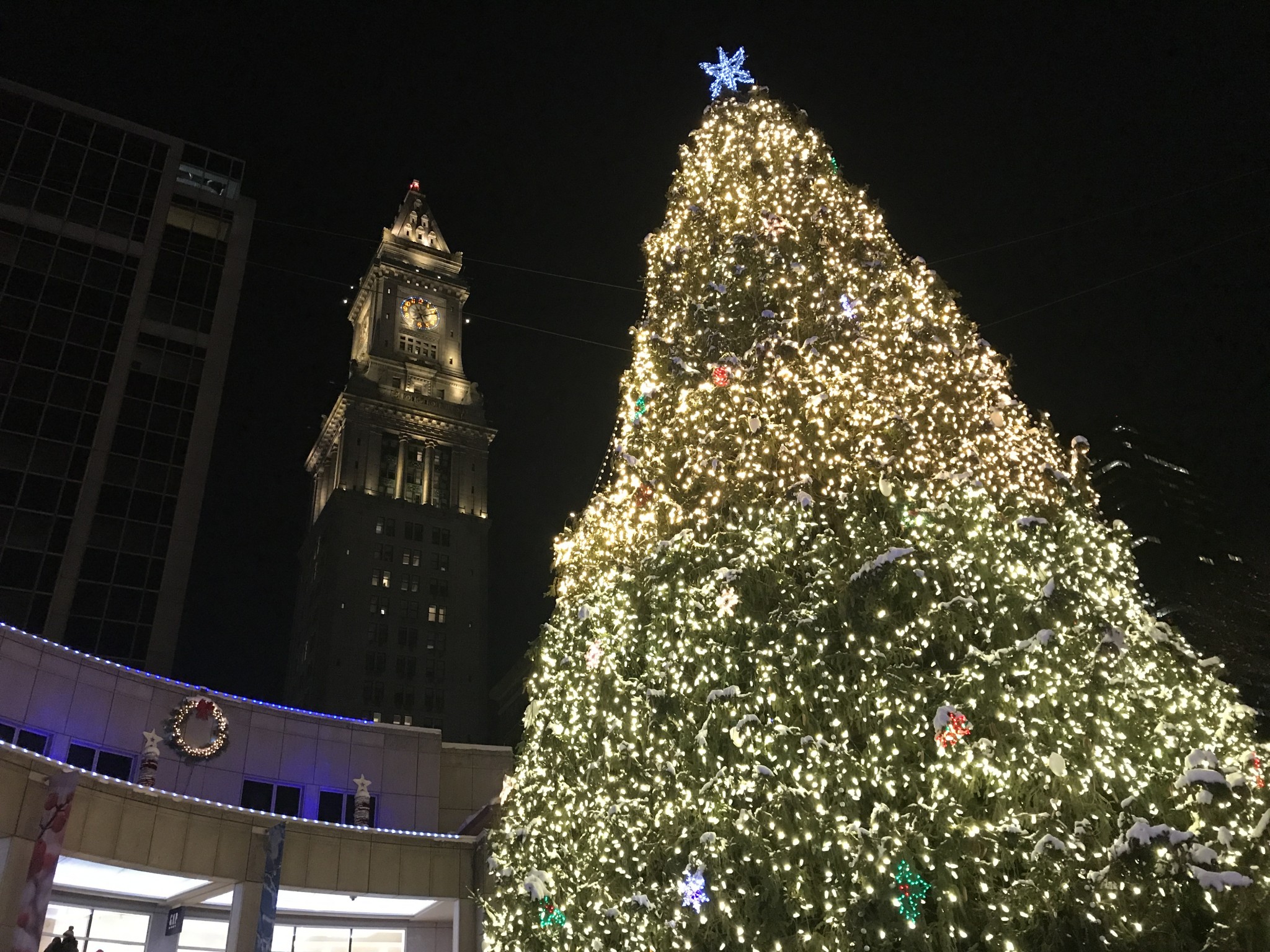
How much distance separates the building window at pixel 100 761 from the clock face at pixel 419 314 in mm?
74740

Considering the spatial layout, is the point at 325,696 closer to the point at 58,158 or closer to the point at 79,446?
the point at 79,446

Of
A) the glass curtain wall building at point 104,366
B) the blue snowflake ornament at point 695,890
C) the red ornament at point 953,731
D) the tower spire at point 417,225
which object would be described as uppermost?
the tower spire at point 417,225

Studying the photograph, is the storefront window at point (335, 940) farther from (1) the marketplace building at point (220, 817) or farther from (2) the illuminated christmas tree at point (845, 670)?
(2) the illuminated christmas tree at point (845, 670)

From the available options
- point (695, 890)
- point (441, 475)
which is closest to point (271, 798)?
point (695, 890)

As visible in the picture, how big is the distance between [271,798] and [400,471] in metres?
61.3

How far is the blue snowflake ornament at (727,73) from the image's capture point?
45.1 ft

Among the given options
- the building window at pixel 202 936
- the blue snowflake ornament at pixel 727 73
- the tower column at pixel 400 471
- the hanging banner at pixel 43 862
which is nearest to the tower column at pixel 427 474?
the tower column at pixel 400 471

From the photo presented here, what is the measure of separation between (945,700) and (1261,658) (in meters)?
22.2

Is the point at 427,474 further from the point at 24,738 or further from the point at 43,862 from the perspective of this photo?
the point at 43,862

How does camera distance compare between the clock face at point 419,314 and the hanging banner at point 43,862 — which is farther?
the clock face at point 419,314

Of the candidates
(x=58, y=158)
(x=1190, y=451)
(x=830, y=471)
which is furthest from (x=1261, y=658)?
(x=58, y=158)

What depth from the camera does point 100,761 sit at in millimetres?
17688

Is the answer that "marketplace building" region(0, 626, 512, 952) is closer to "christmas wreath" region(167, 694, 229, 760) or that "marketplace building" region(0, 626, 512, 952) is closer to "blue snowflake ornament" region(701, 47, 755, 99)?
"christmas wreath" region(167, 694, 229, 760)

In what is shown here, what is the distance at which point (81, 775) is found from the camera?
15.1m
